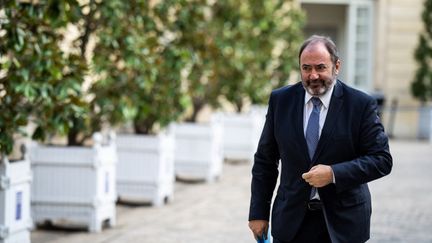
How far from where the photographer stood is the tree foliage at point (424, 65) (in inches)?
1075

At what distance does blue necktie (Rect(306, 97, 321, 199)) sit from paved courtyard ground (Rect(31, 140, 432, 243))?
5011 millimetres

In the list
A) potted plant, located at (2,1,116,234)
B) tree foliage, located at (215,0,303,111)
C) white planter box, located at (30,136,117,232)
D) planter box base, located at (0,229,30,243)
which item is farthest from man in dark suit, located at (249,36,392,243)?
tree foliage, located at (215,0,303,111)

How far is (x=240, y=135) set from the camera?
62.2 feet

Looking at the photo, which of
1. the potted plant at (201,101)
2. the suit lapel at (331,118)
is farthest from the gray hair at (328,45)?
the potted plant at (201,101)

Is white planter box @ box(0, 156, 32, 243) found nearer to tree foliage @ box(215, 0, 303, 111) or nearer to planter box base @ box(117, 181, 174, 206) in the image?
planter box base @ box(117, 181, 174, 206)

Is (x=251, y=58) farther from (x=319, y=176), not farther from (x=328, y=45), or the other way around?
(x=319, y=176)

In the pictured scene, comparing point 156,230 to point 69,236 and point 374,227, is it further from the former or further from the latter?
point 374,227

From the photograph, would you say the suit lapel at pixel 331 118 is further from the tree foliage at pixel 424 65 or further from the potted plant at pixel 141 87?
the tree foliage at pixel 424 65

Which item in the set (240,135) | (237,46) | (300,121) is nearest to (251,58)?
(240,135)

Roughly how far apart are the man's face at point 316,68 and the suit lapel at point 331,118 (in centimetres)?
11

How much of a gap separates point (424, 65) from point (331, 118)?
2361 cm

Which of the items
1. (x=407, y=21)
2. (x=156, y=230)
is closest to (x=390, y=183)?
(x=156, y=230)

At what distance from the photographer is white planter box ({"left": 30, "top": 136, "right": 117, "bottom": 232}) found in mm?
9961

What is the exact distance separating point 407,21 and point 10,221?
74.5 feet
